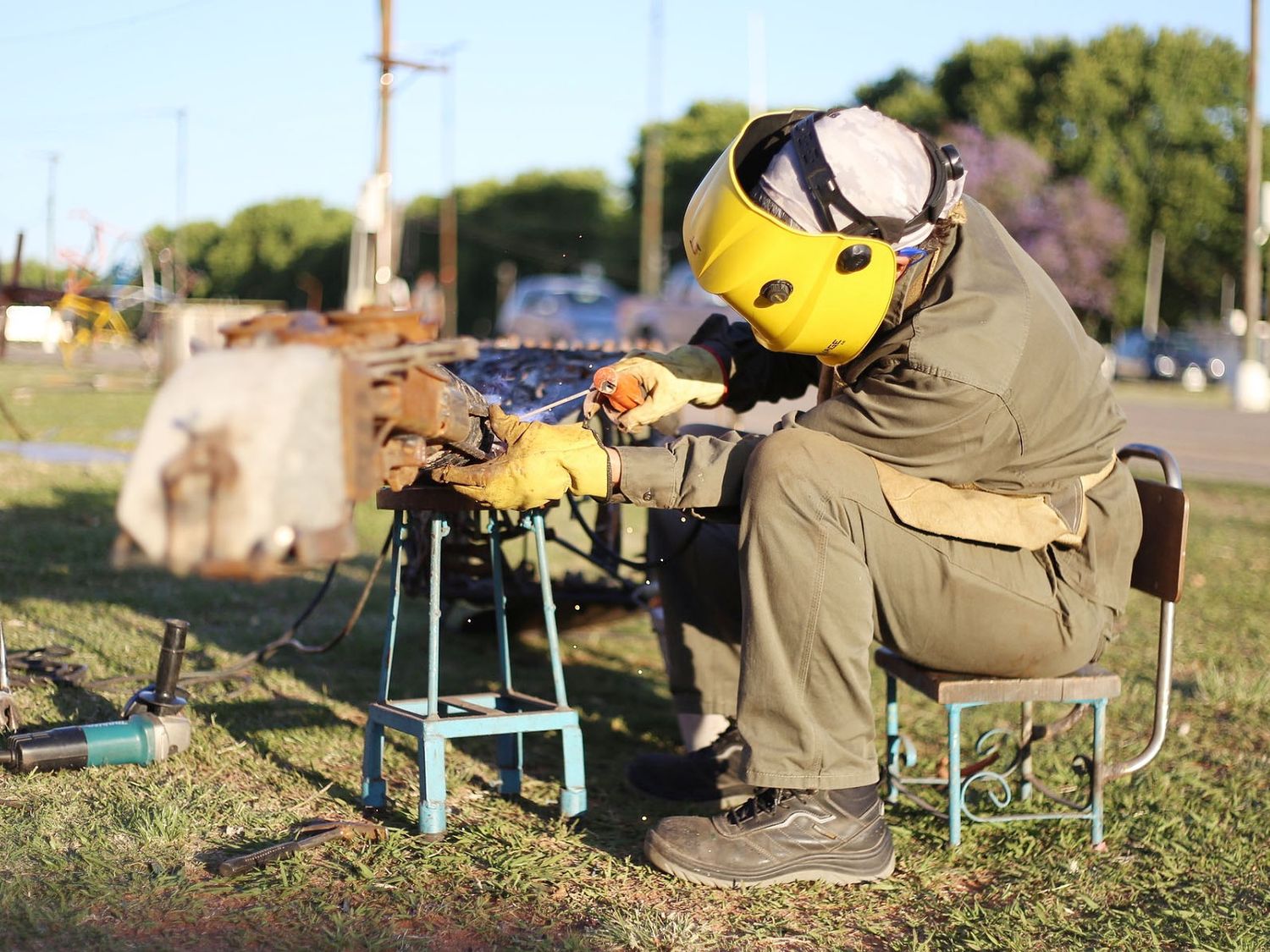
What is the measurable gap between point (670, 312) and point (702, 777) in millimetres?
15470

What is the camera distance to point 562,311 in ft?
73.0

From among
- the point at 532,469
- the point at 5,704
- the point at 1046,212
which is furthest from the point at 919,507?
the point at 1046,212

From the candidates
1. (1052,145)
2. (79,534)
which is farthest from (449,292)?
(79,534)

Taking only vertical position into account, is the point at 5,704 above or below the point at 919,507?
below

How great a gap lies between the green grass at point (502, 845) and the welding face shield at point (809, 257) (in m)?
1.06

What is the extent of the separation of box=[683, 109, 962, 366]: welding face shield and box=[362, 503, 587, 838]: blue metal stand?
0.71m

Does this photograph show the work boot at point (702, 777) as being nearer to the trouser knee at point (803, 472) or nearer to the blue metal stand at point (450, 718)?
the blue metal stand at point (450, 718)

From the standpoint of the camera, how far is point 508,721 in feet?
8.46

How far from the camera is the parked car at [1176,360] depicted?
30.8 metres

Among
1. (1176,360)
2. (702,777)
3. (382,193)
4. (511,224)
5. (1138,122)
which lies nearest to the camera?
(702,777)

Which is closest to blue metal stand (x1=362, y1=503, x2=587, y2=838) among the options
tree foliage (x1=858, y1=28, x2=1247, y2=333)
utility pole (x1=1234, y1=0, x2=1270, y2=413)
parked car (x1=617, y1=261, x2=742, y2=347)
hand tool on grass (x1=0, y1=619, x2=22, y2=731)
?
hand tool on grass (x1=0, y1=619, x2=22, y2=731)

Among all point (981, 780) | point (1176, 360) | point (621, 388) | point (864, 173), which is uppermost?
point (864, 173)

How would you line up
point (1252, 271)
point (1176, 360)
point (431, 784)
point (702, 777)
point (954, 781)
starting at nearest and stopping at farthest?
point (431, 784), point (954, 781), point (702, 777), point (1252, 271), point (1176, 360)

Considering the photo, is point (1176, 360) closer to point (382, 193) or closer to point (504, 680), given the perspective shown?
point (382, 193)
